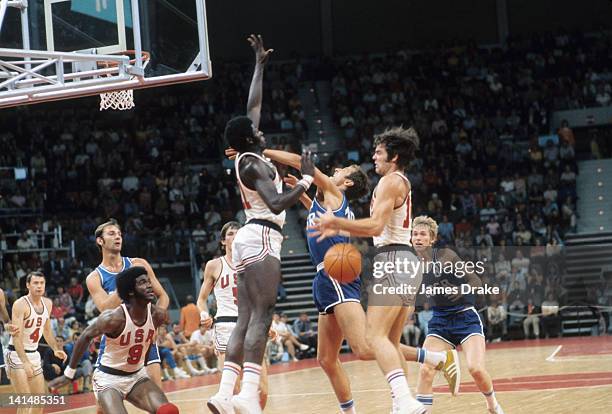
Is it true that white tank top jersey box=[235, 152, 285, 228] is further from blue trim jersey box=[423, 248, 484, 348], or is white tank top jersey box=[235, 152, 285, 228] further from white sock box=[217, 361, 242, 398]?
blue trim jersey box=[423, 248, 484, 348]

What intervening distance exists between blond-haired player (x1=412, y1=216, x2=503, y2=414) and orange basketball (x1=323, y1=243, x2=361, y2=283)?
1497mm

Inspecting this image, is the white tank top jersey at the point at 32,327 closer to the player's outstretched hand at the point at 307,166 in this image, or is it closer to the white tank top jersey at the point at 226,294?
the white tank top jersey at the point at 226,294

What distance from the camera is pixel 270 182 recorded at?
7.17 m

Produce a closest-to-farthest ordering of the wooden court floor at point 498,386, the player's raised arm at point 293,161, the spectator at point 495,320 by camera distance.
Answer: the player's raised arm at point 293,161
the wooden court floor at point 498,386
the spectator at point 495,320

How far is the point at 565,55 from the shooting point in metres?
30.4

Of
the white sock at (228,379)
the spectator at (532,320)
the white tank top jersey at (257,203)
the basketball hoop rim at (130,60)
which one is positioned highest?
the basketball hoop rim at (130,60)

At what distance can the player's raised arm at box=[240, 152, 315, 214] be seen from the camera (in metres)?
7.00

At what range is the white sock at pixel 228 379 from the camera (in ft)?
22.8

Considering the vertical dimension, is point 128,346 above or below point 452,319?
above

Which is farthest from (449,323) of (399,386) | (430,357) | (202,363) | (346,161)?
(346,161)

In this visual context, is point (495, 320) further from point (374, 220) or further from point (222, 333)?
point (374, 220)

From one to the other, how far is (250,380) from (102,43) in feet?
16.5

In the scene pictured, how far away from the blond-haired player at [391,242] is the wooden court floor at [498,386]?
2884 mm

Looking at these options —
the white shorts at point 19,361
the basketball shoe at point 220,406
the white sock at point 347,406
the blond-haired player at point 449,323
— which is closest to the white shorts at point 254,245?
the basketball shoe at point 220,406
